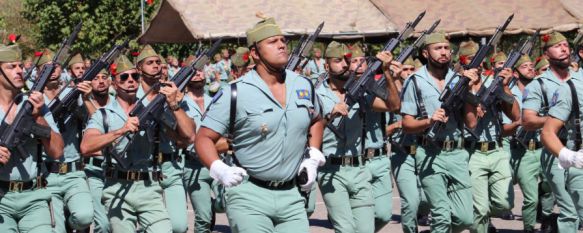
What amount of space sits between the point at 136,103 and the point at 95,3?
26.4 m

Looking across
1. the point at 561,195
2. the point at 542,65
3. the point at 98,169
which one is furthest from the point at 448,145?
the point at 542,65

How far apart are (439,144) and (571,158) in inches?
91.0

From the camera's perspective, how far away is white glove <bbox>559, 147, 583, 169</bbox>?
980cm

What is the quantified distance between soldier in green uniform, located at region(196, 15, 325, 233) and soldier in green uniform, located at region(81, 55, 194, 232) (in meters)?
2.16

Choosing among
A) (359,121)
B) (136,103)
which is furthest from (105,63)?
(359,121)

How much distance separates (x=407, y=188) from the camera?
12523mm

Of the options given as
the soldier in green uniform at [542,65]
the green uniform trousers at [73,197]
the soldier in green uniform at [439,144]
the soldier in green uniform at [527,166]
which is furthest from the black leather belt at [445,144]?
the soldier in green uniform at [542,65]

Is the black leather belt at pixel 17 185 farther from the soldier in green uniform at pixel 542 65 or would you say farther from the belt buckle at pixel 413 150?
the soldier in green uniform at pixel 542 65

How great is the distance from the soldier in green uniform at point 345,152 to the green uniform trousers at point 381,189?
0.06m

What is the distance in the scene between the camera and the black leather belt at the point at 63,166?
11938 mm

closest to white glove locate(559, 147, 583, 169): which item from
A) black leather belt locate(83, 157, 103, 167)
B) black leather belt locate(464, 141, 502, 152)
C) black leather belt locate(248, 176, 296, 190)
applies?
black leather belt locate(248, 176, 296, 190)

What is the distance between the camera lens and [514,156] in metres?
14.2

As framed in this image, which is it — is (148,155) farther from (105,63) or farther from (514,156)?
(514,156)

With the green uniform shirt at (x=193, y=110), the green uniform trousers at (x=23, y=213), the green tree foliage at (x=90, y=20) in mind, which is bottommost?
the green tree foliage at (x=90, y=20)
